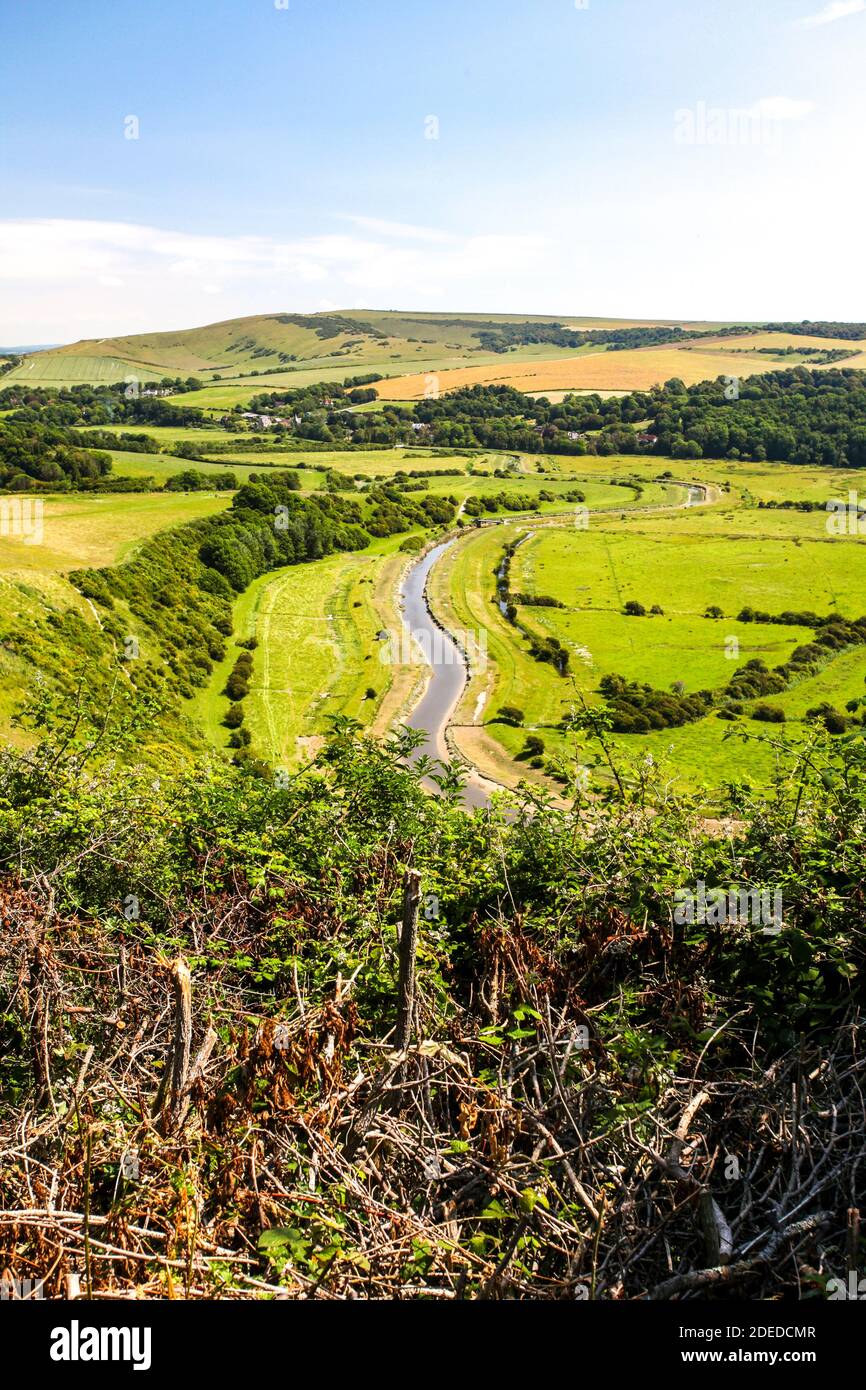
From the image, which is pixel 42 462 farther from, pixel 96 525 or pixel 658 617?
pixel 658 617

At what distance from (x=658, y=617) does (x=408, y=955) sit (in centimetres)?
6924

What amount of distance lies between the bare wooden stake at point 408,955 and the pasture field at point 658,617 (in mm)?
25693

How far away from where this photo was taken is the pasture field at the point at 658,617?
45.8 metres

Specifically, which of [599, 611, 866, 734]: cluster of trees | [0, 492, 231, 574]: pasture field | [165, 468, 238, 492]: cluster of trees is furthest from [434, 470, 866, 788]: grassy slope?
[165, 468, 238, 492]: cluster of trees

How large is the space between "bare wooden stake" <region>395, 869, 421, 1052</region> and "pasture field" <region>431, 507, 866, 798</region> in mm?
25693

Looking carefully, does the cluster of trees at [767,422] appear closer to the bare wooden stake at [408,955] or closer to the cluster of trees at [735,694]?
the cluster of trees at [735,694]

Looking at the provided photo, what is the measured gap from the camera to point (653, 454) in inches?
6348

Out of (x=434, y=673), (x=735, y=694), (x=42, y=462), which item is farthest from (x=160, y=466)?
(x=735, y=694)

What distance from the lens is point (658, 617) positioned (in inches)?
2785

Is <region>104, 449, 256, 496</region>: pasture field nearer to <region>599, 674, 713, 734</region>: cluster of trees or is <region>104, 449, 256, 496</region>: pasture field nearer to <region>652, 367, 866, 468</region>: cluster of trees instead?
<region>599, 674, 713, 734</region>: cluster of trees

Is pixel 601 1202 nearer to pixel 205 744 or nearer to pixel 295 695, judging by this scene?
pixel 205 744

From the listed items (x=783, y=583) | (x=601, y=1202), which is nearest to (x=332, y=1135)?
(x=601, y=1202)

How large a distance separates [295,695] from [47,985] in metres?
45.3
